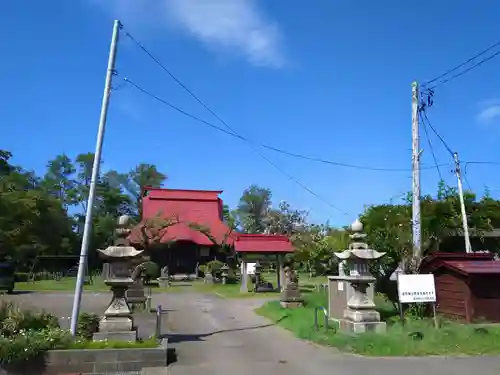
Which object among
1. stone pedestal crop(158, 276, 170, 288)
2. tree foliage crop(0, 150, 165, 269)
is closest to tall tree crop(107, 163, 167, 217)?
tree foliage crop(0, 150, 165, 269)

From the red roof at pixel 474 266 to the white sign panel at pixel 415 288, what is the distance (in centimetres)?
212

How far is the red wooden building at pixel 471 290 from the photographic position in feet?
47.5

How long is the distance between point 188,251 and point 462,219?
82.3 ft

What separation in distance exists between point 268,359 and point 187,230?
3341 cm

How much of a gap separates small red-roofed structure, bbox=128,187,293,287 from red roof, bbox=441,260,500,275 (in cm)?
1426

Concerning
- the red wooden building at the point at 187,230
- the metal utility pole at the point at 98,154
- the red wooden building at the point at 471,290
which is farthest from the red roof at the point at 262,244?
the metal utility pole at the point at 98,154

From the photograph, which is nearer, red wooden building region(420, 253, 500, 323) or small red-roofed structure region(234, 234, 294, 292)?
red wooden building region(420, 253, 500, 323)

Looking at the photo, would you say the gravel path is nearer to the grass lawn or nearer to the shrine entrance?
the grass lawn

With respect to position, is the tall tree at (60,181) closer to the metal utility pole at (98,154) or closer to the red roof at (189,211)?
the red roof at (189,211)

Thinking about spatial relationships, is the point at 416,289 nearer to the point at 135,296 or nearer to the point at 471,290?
the point at 471,290

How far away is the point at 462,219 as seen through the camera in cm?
2383

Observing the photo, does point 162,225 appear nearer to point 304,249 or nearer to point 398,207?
point 304,249

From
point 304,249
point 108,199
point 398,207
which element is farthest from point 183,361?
point 108,199

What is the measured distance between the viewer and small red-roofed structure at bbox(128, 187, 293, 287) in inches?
1149
